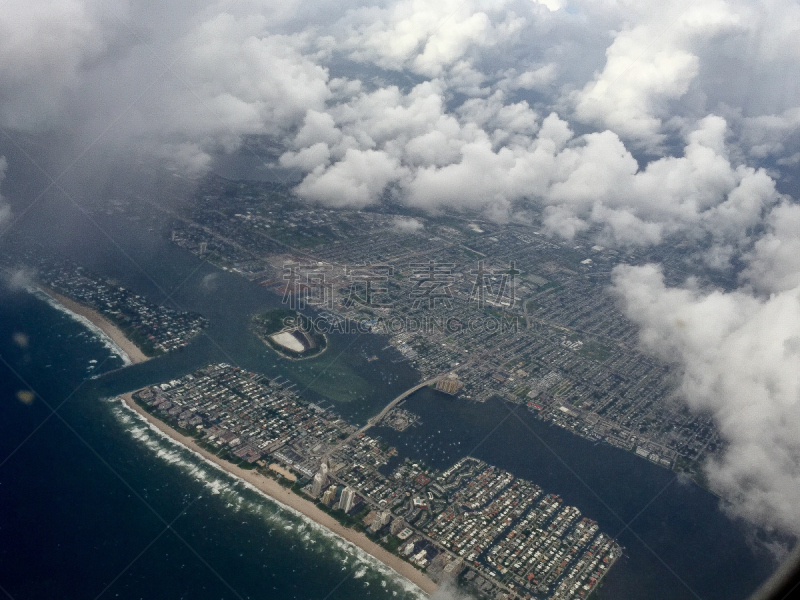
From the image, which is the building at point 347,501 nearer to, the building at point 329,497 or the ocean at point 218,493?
the building at point 329,497

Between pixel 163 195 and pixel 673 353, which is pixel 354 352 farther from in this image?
pixel 163 195

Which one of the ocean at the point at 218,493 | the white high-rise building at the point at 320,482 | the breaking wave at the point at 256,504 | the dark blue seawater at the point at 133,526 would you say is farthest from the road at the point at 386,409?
the dark blue seawater at the point at 133,526

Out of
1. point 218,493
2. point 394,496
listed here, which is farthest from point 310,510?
point 218,493

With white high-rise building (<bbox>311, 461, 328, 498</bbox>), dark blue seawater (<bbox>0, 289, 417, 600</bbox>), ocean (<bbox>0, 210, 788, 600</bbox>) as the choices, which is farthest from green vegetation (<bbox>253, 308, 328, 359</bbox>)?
→ white high-rise building (<bbox>311, 461, 328, 498</bbox>)

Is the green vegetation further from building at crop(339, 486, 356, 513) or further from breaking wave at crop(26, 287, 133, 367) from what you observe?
building at crop(339, 486, 356, 513)

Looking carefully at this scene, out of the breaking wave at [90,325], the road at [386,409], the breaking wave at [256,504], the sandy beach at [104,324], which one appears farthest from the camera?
the sandy beach at [104,324]

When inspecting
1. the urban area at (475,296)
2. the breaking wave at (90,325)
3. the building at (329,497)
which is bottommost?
the urban area at (475,296)

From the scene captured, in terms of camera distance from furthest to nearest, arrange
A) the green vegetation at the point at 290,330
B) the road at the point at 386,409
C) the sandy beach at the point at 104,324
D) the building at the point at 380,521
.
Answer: the green vegetation at the point at 290,330, the sandy beach at the point at 104,324, the road at the point at 386,409, the building at the point at 380,521
